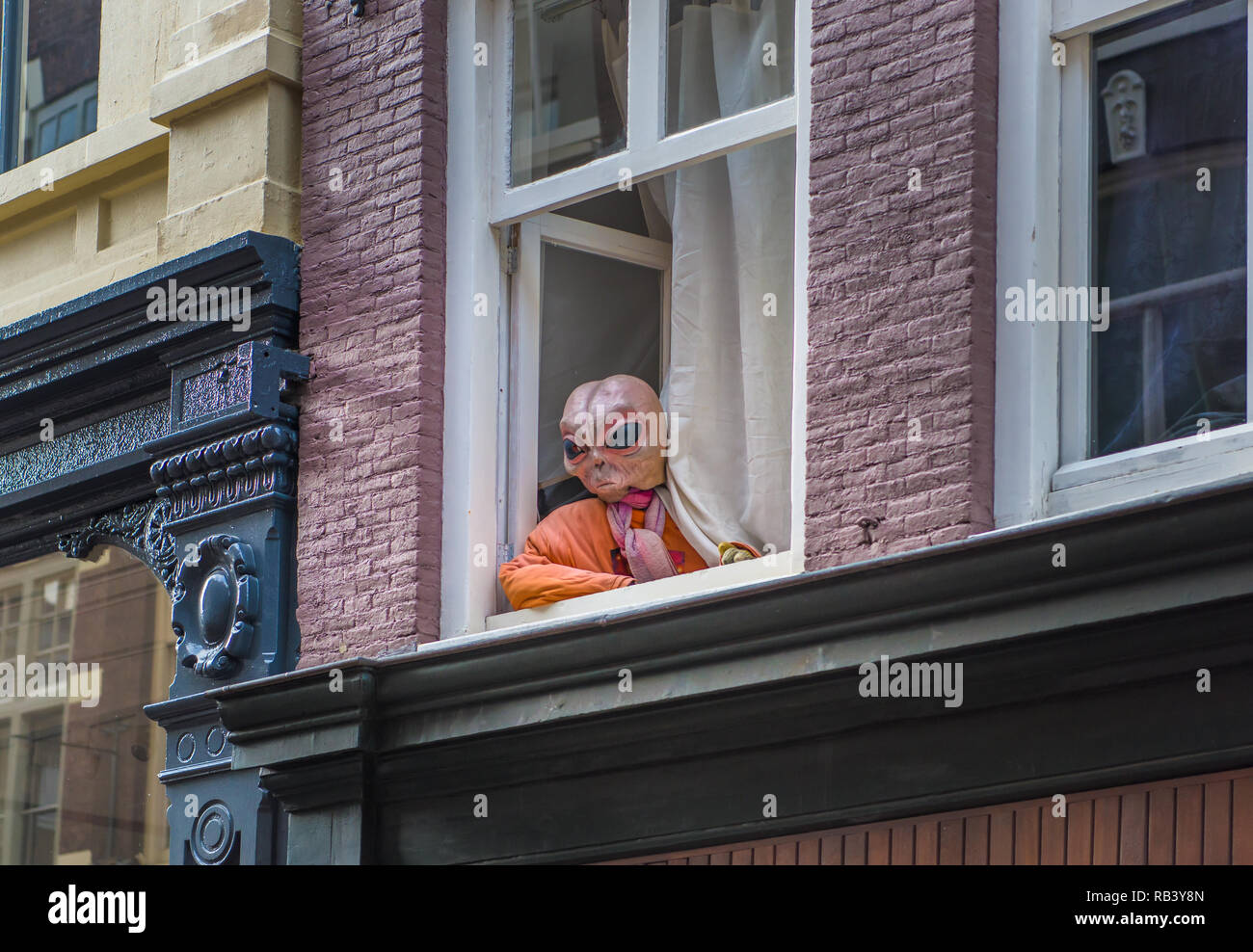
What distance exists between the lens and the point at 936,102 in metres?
7.82

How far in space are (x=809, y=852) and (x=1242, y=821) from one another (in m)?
1.63

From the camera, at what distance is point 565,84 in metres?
9.62

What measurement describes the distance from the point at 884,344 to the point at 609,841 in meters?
2.10

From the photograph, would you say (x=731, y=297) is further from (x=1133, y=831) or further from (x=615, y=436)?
(x=1133, y=831)

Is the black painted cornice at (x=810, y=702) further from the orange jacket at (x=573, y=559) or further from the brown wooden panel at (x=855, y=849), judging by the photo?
the orange jacket at (x=573, y=559)

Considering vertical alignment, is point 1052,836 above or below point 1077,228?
below

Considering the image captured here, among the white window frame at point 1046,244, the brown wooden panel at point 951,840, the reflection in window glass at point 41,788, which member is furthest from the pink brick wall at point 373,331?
the white window frame at point 1046,244

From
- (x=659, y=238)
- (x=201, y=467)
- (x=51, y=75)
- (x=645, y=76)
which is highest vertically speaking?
(x=51, y=75)

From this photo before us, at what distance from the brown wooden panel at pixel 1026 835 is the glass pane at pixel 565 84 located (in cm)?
358

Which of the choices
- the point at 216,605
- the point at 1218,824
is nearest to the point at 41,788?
the point at 216,605

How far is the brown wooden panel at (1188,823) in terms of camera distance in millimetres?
6770

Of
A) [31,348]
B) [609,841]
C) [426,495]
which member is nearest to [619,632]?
[609,841]

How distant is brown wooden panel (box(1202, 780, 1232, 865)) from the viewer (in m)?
6.70
